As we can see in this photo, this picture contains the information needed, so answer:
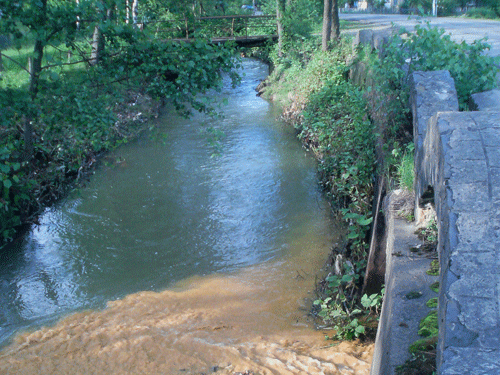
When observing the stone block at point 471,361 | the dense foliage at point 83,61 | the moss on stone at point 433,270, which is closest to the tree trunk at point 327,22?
the dense foliage at point 83,61

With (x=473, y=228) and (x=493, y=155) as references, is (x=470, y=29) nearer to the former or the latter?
(x=493, y=155)

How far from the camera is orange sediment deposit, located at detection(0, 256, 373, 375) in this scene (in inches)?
165

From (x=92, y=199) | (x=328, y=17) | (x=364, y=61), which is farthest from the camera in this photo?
(x=328, y=17)

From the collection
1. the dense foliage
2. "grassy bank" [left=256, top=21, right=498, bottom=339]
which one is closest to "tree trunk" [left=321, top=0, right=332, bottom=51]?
"grassy bank" [left=256, top=21, right=498, bottom=339]

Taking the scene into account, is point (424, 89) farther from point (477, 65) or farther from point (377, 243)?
point (377, 243)

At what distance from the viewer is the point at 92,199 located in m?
9.08

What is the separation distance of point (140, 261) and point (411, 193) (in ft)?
13.9

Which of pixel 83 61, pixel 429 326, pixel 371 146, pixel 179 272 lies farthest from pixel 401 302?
pixel 83 61

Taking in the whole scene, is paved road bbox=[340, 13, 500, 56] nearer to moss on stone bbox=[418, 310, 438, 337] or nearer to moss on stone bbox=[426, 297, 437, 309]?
moss on stone bbox=[426, 297, 437, 309]

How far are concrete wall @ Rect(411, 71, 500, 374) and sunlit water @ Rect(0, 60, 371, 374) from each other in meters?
2.10

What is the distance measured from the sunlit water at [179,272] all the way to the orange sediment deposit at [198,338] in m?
0.02

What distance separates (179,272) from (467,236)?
4.97 m

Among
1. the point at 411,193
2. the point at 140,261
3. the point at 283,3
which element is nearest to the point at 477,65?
the point at 411,193

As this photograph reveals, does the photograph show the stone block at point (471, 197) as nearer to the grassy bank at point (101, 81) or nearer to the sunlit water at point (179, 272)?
the sunlit water at point (179, 272)
